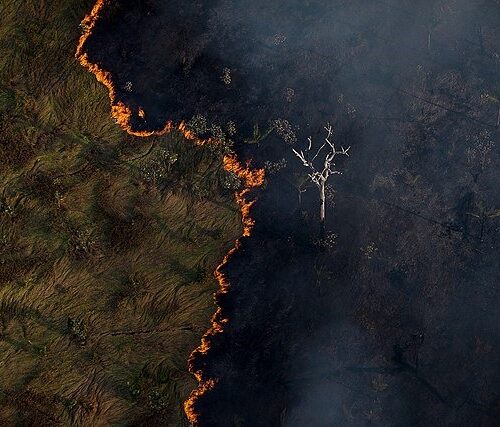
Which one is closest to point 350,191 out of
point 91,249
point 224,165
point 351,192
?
point 351,192

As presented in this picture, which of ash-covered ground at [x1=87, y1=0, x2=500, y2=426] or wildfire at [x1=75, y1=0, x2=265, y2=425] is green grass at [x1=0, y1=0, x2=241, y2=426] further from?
ash-covered ground at [x1=87, y1=0, x2=500, y2=426]

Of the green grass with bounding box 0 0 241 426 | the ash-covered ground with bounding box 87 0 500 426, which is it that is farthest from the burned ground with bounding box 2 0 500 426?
the green grass with bounding box 0 0 241 426

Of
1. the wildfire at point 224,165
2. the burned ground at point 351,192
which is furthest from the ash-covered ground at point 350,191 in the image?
the wildfire at point 224,165

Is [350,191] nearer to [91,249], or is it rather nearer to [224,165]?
[224,165]

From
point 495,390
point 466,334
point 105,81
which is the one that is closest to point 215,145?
point 105,81

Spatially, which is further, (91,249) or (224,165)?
(224,165)

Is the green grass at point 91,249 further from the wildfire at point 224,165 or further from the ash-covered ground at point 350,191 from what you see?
the ash-covered ground at point 350,191
